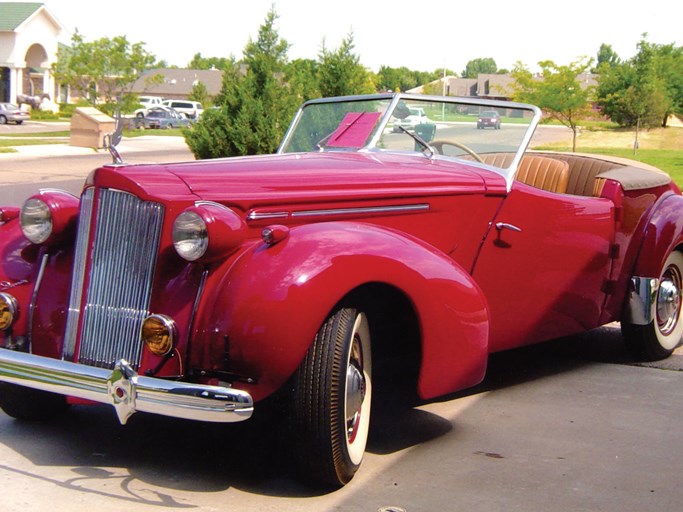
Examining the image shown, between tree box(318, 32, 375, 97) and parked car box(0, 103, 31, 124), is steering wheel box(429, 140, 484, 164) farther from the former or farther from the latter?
parked car box(0, 103, 31, 124)

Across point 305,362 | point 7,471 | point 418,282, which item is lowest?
point 7,471

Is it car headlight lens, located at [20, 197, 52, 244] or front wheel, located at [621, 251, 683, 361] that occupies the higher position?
car headlight lens, located at [20, 197, 52, 244]

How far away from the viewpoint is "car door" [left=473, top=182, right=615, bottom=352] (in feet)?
15.3

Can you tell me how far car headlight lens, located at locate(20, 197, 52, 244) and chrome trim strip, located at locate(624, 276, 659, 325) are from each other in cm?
339

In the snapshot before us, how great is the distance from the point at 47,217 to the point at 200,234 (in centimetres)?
91

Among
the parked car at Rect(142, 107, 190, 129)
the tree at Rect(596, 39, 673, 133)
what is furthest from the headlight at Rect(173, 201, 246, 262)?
the parked car at Rect(142, 107, 190, 129)

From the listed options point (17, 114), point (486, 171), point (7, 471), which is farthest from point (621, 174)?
point (17, 114)

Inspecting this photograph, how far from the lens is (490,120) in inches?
212

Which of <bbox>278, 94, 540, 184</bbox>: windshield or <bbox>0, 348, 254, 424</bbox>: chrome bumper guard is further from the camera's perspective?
<bbox>278, 94, 540, 184</bbox>: windshield

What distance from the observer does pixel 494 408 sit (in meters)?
4.81

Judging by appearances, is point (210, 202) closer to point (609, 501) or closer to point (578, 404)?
point (609, 501)

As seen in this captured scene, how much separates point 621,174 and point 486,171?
126 cm

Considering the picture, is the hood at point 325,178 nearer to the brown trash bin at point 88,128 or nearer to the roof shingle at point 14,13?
the brown trash bin at point 88,128

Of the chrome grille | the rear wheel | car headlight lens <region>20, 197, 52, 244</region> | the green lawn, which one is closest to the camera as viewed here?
the chrome grille
